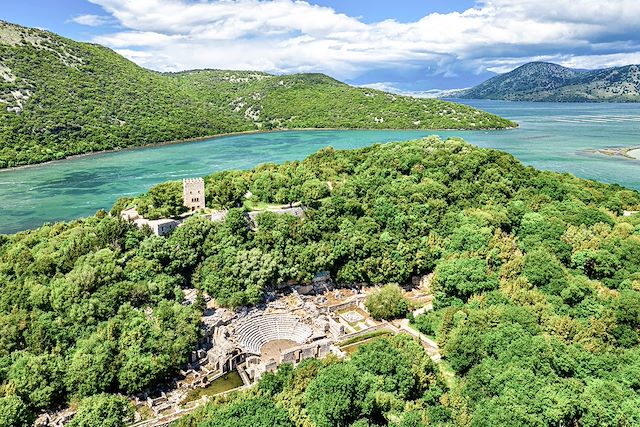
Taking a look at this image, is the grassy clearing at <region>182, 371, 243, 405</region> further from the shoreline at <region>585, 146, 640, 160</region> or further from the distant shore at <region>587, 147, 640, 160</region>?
the distant shore at <region>587, 147, 640, 160</region>

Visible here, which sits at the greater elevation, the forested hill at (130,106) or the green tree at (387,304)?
the forested hill at (130,106)

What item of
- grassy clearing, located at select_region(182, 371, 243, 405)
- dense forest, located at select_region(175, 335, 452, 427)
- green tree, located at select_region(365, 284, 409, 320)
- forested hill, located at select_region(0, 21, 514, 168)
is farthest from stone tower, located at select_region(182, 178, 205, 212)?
forested hill, located at select_region(0, 21, 514, 168)

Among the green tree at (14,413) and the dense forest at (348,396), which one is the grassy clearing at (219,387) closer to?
the dense forest at (348,396)

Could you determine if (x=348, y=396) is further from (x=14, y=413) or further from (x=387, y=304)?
(x=14, y=413)

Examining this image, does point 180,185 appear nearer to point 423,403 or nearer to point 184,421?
point 184,421

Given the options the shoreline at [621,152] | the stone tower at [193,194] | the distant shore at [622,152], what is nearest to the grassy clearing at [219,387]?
the stone tower at [193,194]

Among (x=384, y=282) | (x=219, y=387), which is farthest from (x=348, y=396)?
(x=384, y=282)

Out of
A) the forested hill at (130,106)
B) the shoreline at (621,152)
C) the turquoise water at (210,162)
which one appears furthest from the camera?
the shoreline at (621,152)
